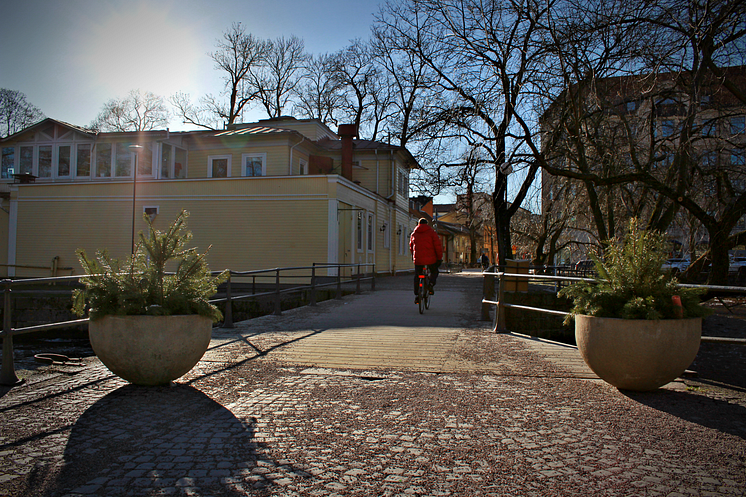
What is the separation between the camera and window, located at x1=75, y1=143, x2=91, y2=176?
98.3 feet

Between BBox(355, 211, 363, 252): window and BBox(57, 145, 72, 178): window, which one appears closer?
BBox(355, 211, 363, 252): window

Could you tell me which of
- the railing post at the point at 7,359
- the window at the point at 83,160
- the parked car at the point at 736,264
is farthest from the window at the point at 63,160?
the parked car at the point at 736,264

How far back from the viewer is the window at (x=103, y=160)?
→ 29.6 meters

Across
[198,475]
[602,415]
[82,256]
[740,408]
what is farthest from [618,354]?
[82,256]

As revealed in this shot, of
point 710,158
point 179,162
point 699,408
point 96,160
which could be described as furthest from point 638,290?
point 96,160

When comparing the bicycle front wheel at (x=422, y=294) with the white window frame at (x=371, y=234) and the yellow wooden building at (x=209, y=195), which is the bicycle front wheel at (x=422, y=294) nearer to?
the yellow wooden building at (x=209, y=195)

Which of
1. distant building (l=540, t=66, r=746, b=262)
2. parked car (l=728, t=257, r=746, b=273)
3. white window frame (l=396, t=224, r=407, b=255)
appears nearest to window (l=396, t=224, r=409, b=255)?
white window frame (l=396, t=224, r=407, b=255)

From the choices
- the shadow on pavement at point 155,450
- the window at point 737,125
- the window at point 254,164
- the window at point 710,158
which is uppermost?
the window at point 254,164

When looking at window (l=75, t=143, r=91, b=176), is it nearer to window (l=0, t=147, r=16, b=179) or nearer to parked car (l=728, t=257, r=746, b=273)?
window (l=0, t=147, r=16, b=179)

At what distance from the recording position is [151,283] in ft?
17.6

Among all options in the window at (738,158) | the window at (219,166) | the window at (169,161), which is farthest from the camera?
the window at (169,161)

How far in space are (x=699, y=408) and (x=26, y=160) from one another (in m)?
34.1

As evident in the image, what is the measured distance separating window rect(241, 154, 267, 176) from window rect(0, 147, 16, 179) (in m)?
13.4

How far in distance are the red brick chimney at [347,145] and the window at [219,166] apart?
18.2 ft
